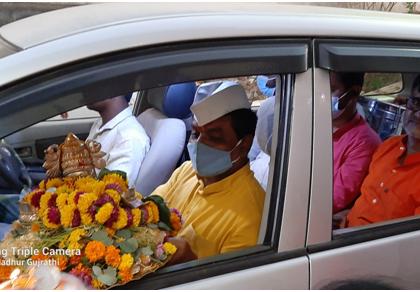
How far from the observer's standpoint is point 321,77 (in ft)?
5.45

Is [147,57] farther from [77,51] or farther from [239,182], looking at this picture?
[239,182]

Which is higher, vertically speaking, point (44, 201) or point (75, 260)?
point (44, 201)

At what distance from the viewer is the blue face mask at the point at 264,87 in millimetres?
1751

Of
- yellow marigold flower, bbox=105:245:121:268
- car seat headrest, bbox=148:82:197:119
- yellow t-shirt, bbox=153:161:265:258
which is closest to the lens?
yellow marigold flower, bbox=105:245:121:268

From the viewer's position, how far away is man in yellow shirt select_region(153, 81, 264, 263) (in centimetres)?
191

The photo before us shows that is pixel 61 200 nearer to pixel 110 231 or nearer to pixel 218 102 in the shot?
pixel 110 231

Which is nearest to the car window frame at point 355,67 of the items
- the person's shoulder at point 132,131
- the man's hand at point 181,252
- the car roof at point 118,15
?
the car roof at point 118,15

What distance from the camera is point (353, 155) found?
244 centimetres

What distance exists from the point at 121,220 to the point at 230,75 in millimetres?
487

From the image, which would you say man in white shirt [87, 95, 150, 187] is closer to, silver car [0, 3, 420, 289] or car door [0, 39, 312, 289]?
silver car [0, 3, 420, 289]

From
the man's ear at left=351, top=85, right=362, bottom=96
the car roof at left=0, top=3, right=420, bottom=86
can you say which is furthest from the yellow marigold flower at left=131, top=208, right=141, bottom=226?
Answer: the man's ear at left=351, top=85, right=362, bottom=96

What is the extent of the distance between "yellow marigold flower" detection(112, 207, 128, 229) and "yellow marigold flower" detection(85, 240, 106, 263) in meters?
0.08

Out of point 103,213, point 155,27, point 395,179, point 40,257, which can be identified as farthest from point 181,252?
point 395,179

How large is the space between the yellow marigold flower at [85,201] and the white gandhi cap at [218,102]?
69 cm
